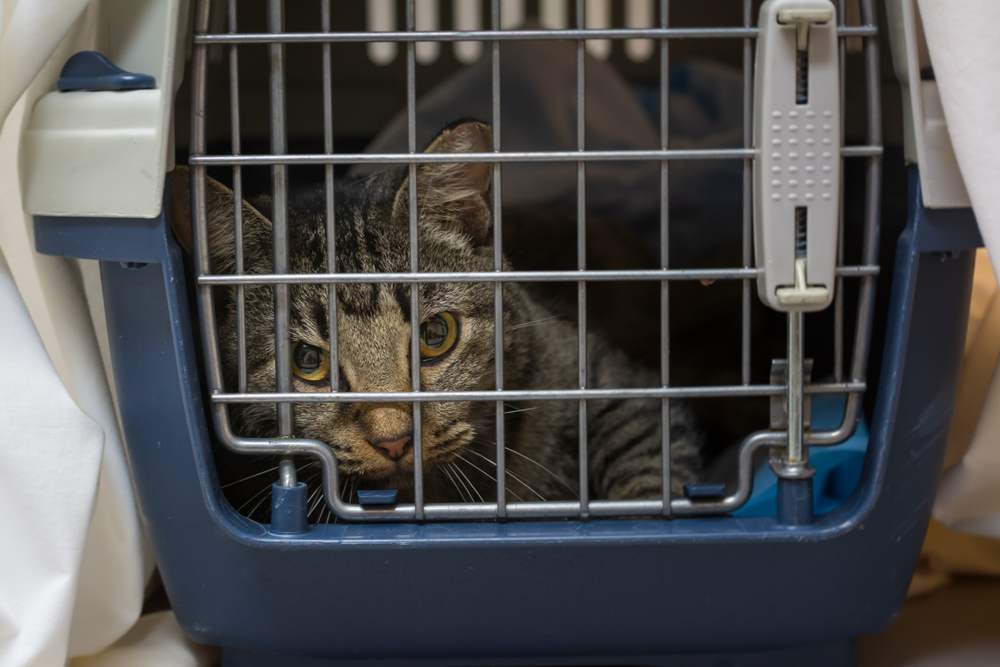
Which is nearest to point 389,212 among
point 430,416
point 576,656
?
point 430,416

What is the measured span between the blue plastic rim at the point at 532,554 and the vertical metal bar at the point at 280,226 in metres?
0.07

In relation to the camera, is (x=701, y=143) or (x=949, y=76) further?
(x=701, y=143)

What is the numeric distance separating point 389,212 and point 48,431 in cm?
44

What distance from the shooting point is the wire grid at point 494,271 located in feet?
2.82

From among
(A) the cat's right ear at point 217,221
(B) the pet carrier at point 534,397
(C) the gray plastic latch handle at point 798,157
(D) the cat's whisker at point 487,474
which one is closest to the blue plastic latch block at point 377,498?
(B) the pet carrier at point 534,397

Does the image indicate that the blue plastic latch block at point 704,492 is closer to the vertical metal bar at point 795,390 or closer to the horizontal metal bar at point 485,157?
the vertical metal bar at point 795,390

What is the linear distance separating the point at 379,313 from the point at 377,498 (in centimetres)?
22

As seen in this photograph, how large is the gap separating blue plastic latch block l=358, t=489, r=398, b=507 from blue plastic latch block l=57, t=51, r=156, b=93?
0.40 m

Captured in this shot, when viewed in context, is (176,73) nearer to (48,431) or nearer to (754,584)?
(48,431)

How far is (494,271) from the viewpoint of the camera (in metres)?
0.90

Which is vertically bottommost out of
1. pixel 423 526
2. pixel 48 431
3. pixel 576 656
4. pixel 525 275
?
pixel 576 656

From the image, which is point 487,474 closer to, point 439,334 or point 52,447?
point 439,334

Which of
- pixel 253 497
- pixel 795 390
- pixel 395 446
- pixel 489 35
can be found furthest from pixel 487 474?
pixel 489 35

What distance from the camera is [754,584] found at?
0.91 meters
